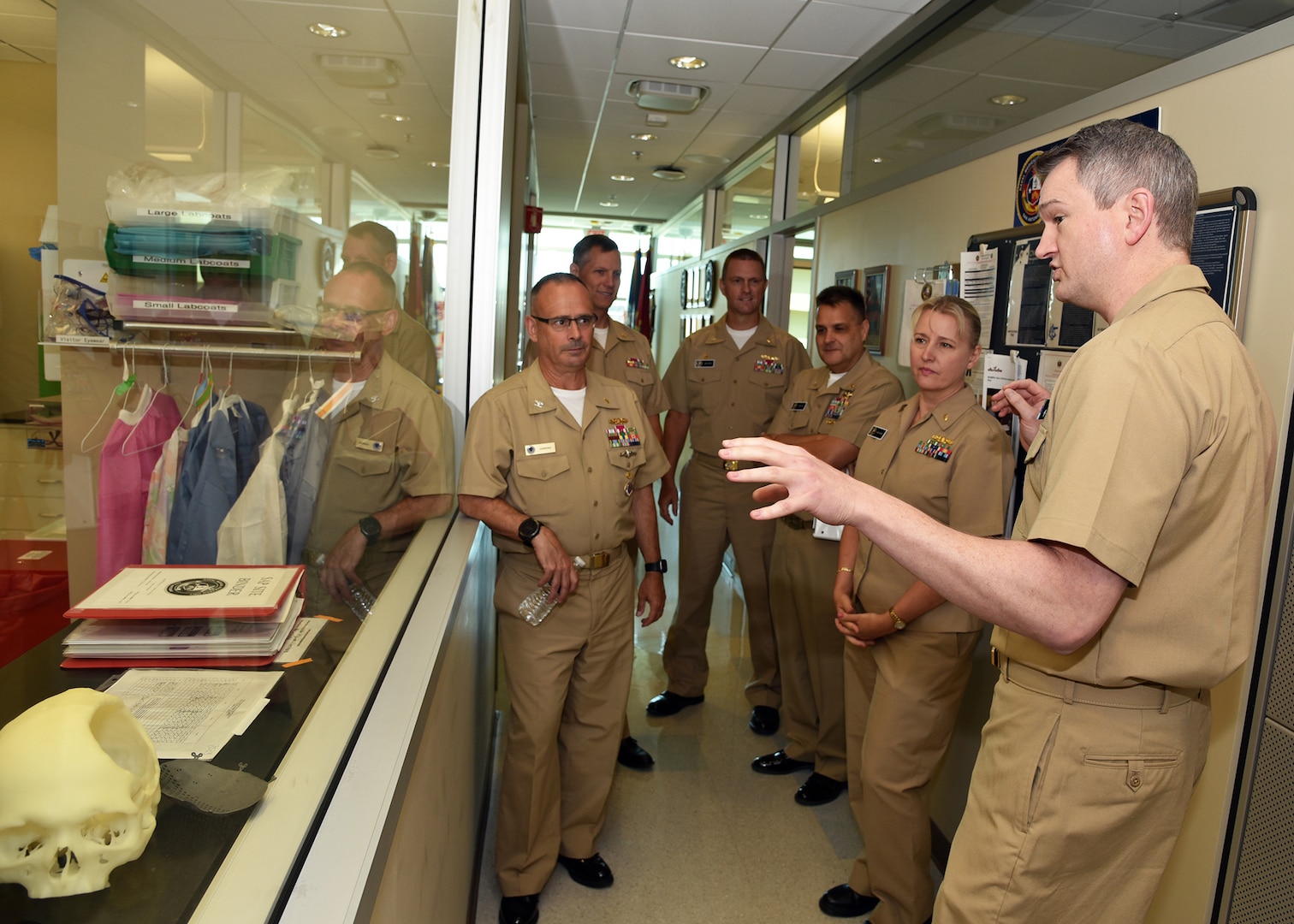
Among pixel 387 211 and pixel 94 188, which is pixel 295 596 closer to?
pixel 94 188

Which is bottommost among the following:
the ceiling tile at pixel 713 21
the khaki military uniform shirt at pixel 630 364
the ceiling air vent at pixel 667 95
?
the khaki military uniform shirt at pixel 630 364

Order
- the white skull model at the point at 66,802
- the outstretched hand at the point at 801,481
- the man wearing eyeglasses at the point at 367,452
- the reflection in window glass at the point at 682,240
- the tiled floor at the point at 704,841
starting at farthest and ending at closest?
the reflection in window glass at the point at 682,240
the tiled floor at the point at 704,841
the man wearing eyeglasses at the point at 367,452
the outstretched hand at the point at 801,481
the white skull model at the point at 66,802

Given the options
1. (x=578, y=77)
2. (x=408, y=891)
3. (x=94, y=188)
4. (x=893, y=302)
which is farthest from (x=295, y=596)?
(x=578, y=77)

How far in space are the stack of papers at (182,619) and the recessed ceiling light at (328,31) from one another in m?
1.18

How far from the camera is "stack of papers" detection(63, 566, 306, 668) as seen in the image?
3.23ft

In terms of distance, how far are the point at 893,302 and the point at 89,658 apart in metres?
3.07

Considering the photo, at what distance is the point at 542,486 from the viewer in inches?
94.3

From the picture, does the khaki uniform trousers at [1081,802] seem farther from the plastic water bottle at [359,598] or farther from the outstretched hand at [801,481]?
the plastic water bottle at [359,598]

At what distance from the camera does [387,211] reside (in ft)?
7.29

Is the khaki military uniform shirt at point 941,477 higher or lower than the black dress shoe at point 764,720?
higher

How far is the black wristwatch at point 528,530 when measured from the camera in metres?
2.27

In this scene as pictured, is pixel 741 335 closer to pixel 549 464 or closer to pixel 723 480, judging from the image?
pixel 723 480

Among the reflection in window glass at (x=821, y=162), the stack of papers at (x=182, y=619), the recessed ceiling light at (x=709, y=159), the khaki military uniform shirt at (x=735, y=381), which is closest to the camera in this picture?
the stack of papers at (x=182, y=619)

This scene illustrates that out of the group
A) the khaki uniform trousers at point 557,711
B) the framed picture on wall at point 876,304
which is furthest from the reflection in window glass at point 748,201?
the khaki uniform trousers at point 557,711
